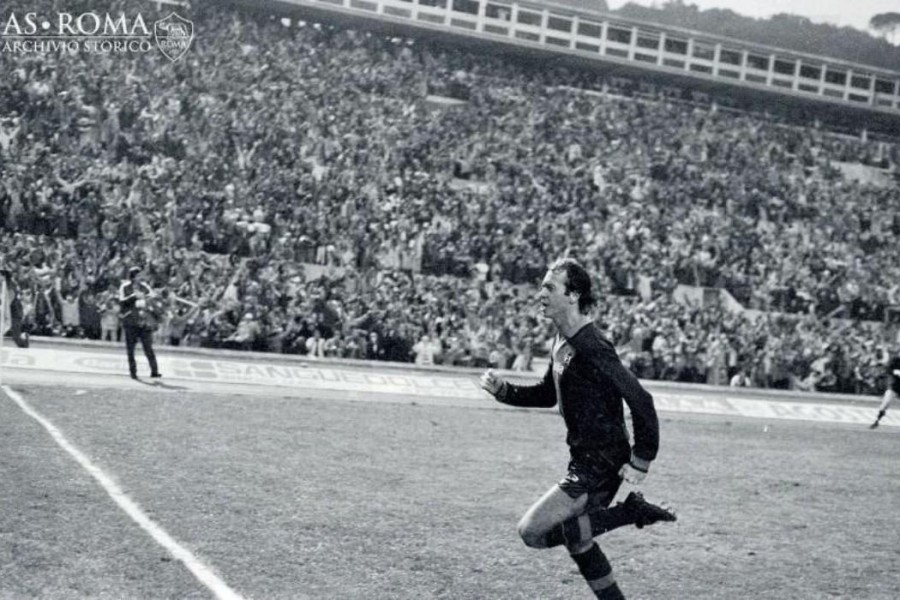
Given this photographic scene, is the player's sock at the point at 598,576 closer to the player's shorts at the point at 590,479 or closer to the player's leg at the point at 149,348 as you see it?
the player's shorts at the point at 590,479

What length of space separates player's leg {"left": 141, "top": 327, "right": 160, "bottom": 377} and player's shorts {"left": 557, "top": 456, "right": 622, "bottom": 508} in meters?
11.7

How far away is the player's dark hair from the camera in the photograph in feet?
18.8

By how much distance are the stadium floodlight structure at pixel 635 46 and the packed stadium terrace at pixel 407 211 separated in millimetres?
843

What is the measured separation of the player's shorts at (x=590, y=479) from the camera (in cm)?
569

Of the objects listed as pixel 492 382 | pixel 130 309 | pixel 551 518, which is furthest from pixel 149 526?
pixel 130 309

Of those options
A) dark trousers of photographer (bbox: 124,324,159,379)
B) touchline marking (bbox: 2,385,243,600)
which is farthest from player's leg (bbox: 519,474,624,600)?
dark trousers of photographer (bbox: 124,324,159,379)

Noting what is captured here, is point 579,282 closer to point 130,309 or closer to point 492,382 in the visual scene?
point 492,382

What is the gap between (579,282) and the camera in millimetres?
5738

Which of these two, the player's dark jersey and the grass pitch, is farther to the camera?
the player's dark jersey

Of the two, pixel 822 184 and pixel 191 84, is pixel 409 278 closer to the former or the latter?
pixel 191 84

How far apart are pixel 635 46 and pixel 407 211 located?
18.8 meters

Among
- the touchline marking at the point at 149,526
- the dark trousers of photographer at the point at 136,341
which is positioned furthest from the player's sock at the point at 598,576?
the dark trousers of photographer at the point at 136,341

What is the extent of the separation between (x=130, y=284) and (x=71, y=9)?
596 inches

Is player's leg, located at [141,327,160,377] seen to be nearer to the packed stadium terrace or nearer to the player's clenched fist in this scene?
the packed stadium terrace
